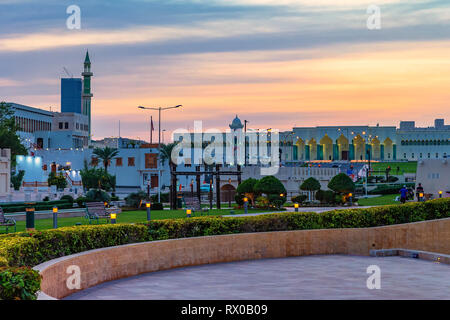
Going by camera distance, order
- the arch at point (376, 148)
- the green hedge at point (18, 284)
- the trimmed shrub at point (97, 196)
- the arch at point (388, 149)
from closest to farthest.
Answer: the green hedge at point (18, 284), the trimmed shrub at point (97, 196), the arch at point (376, 148), the arch at point (388, 149)

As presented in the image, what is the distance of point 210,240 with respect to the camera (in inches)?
654

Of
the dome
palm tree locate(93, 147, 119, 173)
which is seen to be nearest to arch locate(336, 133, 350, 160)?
the dome

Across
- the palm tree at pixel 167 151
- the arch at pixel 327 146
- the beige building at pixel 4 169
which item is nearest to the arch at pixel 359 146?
the arch at pixel 327 146

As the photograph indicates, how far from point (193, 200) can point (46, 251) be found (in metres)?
16.2

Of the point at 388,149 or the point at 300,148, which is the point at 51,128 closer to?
the point at 300,148

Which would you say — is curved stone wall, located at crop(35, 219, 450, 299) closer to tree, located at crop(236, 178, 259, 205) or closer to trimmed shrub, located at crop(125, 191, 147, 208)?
tree, located at crop(236, 178, 259, 205)

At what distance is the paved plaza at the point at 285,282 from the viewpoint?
1207cm

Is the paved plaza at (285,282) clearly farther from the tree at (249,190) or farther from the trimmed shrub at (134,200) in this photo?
the trimmed shrub at (134,200)

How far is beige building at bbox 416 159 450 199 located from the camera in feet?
150

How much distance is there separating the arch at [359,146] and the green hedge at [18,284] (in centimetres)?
16923

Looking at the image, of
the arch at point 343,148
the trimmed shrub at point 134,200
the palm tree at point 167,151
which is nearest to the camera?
the trimmed shrub at point 134,200
